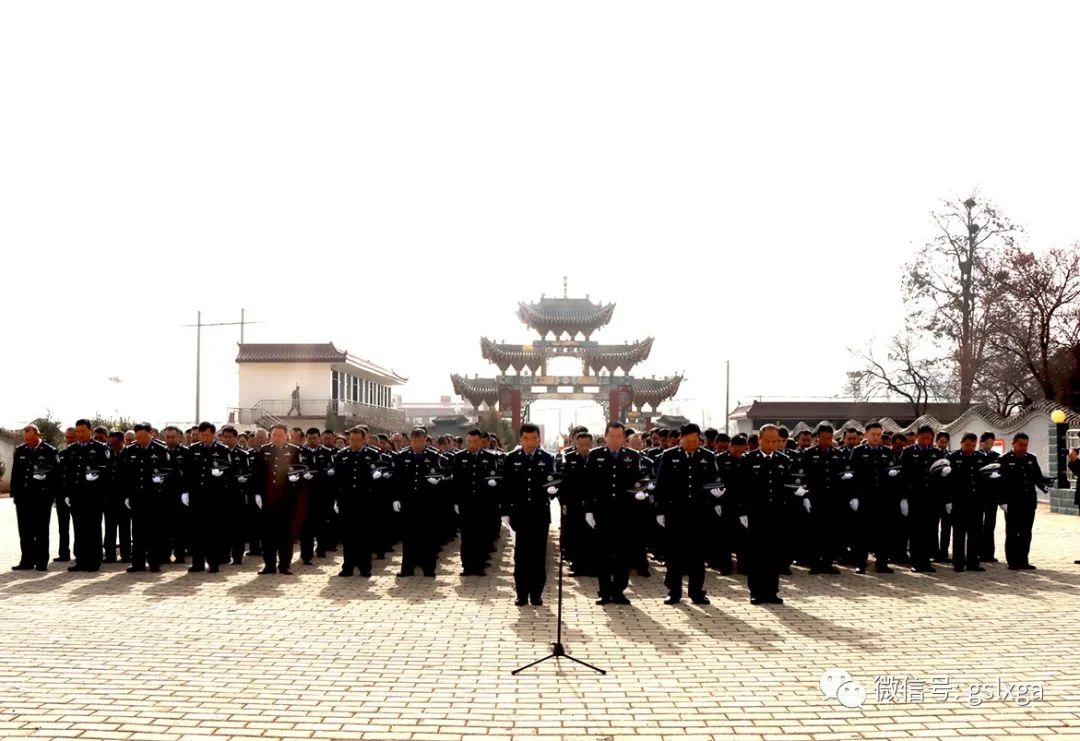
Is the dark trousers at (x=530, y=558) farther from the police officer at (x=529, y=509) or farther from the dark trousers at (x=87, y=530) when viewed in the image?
the dark trousers at (x=87, y=530)

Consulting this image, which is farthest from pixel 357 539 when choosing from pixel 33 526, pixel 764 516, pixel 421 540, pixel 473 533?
pixel 764 516

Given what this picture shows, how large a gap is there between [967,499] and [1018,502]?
650mm

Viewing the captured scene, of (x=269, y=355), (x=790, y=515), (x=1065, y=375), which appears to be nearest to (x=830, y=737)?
(x=790, y=515)

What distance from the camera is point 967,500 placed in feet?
41.3

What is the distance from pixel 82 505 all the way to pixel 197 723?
793cm

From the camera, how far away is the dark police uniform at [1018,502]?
1250 centimetres

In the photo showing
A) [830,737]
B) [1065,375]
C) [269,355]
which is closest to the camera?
[830,737]

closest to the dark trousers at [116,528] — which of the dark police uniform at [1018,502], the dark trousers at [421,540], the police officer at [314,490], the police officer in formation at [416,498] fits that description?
the police officer in formation at [416,498]

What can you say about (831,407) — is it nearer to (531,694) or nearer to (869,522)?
(869,522)

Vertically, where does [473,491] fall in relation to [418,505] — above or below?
above

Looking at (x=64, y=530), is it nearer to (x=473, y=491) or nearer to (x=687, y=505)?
(x=473, y=491)

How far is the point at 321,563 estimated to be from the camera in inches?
527

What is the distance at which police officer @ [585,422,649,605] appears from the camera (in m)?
9.97

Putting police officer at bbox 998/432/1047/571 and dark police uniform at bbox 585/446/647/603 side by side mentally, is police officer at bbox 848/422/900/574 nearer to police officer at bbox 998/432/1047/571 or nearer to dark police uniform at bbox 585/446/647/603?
police officer at bbox 998/432/1047/571
